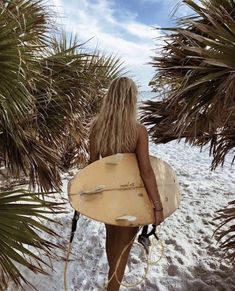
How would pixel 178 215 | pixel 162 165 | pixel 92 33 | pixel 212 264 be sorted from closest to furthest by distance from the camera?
pixel 162 165 < pixel 92 33 < pixel 212 264 < pixel 178 215

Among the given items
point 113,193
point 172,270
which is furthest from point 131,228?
point 172,270

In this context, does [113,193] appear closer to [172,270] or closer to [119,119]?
[119,119]

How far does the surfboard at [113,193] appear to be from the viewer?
6.90 feet

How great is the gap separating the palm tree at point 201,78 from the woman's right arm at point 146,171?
24 cm

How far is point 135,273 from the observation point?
3.02m

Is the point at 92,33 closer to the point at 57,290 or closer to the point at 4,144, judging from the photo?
the point at 4,144

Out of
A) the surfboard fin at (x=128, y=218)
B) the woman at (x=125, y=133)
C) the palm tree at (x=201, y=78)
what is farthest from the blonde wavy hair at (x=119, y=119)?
the surfboard fin at (x=128, y=218)

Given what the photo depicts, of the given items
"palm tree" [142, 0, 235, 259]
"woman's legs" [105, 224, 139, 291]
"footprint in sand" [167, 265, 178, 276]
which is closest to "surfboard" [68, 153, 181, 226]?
"woman's legs" [105, 224, 139, 291]

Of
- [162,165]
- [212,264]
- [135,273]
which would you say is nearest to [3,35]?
[162,165]

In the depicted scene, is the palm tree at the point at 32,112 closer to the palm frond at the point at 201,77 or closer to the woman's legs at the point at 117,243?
the woman's legs at the point at 117,243

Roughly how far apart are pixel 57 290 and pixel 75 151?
121 inches

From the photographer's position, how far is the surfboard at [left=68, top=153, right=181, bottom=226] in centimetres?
210

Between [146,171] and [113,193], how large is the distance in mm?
233

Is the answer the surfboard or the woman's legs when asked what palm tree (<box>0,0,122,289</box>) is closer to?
the surfboard
